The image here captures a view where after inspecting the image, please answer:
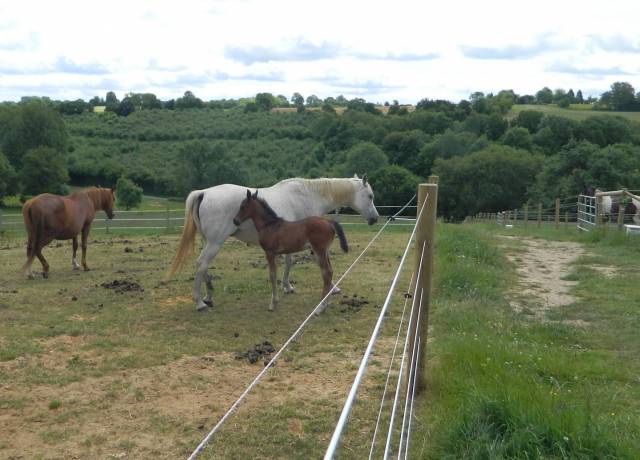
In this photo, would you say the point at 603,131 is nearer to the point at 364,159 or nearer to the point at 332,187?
the point at 364,159

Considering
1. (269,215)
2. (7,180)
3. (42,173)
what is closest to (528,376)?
(269,215)

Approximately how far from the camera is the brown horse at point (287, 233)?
7594 millimetres

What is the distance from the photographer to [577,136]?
2431 inches

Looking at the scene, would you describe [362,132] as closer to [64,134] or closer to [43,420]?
[64,134]

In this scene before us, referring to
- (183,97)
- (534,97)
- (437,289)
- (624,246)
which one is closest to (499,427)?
(437,289)

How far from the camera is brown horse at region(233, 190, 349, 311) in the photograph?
7594mm

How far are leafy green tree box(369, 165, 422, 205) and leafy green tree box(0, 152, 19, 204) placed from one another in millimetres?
28702

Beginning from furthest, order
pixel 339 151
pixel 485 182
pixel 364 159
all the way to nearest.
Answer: pixel 339 151 < pixel 485 182 < pixel 364 159

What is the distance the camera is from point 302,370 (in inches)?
216

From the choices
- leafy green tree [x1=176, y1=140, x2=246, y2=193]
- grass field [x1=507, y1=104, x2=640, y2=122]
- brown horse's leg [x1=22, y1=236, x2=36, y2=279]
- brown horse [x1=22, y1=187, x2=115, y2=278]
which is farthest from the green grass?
grass field [x1=507, y1=104, x2=640, y2=122]

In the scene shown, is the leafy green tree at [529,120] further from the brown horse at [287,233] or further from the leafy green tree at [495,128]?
the brown horse at [287,233]

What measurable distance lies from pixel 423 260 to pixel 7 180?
Result: 51881mm

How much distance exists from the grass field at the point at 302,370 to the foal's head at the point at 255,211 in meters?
1.20

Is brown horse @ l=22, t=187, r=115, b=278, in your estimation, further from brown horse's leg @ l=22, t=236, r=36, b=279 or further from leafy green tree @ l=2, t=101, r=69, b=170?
leafy green tree @ l=2, t=101, r=69, b=170
